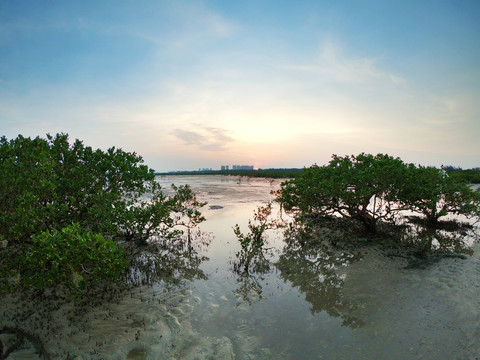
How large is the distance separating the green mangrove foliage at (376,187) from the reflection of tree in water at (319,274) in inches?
102

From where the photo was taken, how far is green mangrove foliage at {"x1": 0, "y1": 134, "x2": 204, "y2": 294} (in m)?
7.19

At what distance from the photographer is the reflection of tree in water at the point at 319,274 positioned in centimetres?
870

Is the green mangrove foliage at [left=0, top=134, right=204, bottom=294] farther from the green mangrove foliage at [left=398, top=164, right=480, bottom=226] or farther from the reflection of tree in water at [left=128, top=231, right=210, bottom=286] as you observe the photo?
the green mangrove foliage at [left=398, top=164, right=480, bottom=226]

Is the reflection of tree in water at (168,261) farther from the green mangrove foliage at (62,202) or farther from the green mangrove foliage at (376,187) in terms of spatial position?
the green mangrove foliage at (376,187)

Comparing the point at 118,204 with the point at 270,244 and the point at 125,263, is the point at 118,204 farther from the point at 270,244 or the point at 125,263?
the point at 270,244

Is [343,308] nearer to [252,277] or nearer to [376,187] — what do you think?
[252,277]

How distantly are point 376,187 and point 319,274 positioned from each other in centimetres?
730

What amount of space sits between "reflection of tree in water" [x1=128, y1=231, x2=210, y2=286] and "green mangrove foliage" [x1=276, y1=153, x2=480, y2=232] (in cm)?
703

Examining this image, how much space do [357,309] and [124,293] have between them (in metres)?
8.45

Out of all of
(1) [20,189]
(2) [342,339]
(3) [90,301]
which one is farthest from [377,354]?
(1) [20,189]

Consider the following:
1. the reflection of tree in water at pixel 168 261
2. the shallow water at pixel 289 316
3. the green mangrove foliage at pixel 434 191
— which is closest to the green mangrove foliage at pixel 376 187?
the green mangrove foliage at pixel 434 191

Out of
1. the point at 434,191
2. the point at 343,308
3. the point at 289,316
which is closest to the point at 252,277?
the point at 289,316

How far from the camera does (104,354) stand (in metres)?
6.32

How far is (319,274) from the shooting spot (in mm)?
11445
